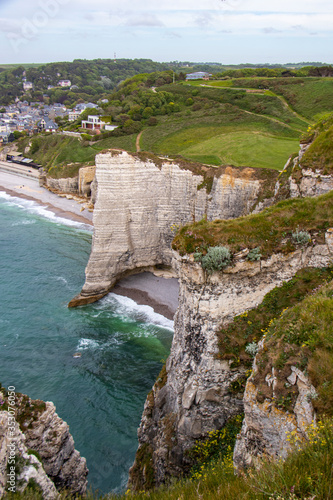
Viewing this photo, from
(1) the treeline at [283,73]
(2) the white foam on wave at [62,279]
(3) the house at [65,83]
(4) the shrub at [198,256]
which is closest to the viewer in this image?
(4) the shrub at [198,256]

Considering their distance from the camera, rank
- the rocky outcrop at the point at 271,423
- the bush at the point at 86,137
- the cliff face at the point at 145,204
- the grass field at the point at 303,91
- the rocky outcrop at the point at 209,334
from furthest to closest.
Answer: the bush at the point at 86,137 → the grass field at the point at 303,91 → the cliff face at the point at 145,204 → the rocky outcrop at the point at 209,334 → the rocky outcrop at the point at 271,423

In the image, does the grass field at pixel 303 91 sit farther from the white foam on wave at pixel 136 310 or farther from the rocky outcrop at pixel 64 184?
the white foam on wave at pixel 136 310

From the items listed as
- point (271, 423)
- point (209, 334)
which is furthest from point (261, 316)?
point (271, 423)

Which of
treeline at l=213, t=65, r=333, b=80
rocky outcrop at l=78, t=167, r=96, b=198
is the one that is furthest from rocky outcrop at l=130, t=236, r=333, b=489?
treeline at l=213, t=65, r=333, b=80

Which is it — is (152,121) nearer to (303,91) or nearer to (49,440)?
(303,91)

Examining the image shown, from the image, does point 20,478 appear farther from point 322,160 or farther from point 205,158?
point 205,158

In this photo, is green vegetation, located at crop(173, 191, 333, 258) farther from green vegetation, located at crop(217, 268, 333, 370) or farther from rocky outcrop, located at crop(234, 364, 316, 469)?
rocky outcrop, located at crop(234, 364, 316, 469)

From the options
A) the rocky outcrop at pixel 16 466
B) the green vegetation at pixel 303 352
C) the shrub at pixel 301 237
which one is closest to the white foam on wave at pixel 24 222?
the rocky outcrop at pixel 16 466
